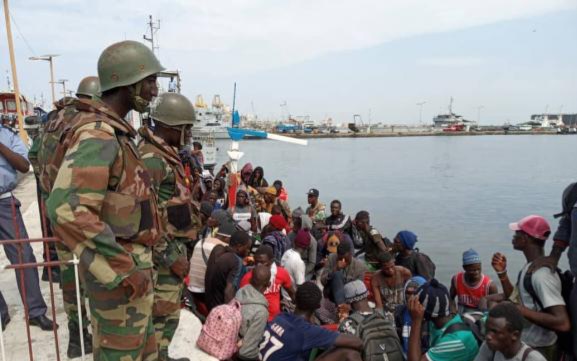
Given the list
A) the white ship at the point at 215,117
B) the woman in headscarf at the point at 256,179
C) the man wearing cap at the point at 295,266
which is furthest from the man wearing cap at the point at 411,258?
the white ship at the point at 215,117

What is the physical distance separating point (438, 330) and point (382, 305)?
1.46 meters

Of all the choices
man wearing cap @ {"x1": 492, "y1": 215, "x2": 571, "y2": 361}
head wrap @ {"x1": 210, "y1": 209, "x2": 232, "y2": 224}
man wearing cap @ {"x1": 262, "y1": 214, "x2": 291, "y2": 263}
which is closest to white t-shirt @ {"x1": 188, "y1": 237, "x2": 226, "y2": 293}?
head wrap @ {"x1": 210, "y1": 209, "x2": 232, "y2": 224}

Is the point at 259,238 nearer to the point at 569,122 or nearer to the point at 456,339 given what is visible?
the point at 456,339

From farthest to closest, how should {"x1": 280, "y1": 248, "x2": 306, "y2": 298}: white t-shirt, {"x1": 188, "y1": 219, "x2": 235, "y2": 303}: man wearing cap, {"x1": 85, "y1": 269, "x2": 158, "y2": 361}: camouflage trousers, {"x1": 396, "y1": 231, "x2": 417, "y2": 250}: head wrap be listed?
{"x1": 396, "y1": 231, "x2": 417, "y2": 250}: head wrap < {"x1": 280, "y1": 248, "x2": 306, "y2": 298}: white t-shirt < {"x1": 188, "y1": 219, "x2": 235, "y2": 303}: man wearing cap < {"x1": 85, "y1": 269, "x2": 158, "y2": 361}: camouflage trousers

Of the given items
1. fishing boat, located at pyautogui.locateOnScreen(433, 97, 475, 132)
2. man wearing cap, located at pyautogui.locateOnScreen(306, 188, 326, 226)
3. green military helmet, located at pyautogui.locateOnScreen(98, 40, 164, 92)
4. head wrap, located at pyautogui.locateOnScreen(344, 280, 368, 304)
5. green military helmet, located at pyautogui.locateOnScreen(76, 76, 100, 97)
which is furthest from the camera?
fishing boat, located at pyautogui.locateOnScreen(433, 97, 475, 132)

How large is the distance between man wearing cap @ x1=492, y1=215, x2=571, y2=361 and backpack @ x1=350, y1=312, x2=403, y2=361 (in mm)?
968

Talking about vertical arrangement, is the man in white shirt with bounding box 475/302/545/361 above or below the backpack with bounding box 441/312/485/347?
above

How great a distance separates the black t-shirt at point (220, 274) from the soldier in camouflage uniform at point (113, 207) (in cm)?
186

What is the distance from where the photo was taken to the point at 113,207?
2.05 m

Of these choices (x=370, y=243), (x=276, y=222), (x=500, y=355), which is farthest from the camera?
(x=370, y=243)

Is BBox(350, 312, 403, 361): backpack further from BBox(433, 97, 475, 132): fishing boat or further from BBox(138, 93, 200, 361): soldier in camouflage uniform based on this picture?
BBox(433, 97, 475, 132): fishing boat

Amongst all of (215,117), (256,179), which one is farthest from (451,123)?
(256,179)

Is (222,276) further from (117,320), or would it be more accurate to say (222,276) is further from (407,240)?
(407,240)

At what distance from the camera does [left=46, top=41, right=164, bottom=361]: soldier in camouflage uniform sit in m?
1.85
